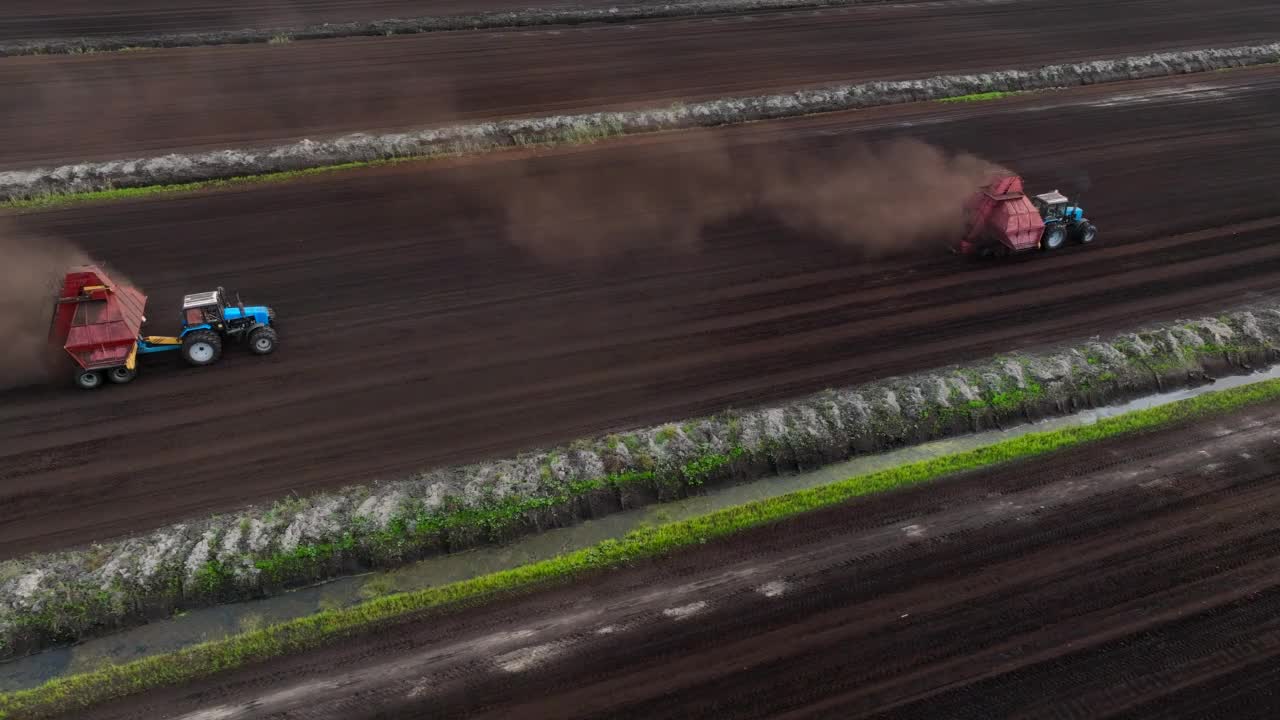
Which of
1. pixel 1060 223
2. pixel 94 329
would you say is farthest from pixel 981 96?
pixel 94 329

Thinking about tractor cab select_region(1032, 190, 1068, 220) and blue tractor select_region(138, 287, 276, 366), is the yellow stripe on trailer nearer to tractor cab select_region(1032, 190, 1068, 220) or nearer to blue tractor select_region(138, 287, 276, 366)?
blue tractor select_region(138, 287, 276, 366)

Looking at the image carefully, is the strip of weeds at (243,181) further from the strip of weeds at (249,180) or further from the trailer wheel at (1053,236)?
the trailer wheel at (1053,236)

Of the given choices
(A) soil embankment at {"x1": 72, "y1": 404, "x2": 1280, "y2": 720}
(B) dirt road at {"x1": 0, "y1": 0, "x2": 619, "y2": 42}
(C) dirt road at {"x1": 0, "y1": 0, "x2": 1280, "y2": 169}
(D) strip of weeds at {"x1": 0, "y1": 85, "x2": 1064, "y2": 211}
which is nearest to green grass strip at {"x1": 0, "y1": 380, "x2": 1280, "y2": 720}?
(A) soil embankment at {"x1": 72, "y1": 404, "x2": 1280, "y2": 720}

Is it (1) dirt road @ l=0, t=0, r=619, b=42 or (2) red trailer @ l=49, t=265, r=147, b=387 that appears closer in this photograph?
(2) red trailer @ l=49, t=265, r=147, b=387

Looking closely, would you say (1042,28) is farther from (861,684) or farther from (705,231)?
(861,684)

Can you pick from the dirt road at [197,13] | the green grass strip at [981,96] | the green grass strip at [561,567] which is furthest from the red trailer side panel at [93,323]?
the green grass strip at [981,96]
